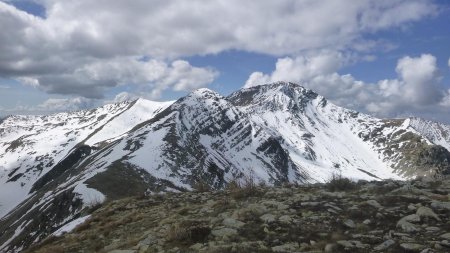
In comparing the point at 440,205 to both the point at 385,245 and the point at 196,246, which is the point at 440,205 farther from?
the point at 196,246

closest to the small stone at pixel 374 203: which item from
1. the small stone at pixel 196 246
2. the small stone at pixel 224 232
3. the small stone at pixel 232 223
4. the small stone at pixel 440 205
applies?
the small stone at pixel 440 205

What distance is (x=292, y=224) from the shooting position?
13.8 meters

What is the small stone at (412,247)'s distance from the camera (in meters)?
10.7

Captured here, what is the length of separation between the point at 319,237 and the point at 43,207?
156283mm

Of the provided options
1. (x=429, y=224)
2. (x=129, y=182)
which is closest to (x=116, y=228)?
(x=429, y=224)

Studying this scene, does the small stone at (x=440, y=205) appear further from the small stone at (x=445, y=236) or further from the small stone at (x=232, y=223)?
the small stone at (x=232, y=223)

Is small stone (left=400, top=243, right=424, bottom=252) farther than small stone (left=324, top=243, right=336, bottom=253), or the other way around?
small stone (left=324, top=243, right=336, bottom=253)

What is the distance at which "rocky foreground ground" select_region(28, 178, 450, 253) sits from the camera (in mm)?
11867

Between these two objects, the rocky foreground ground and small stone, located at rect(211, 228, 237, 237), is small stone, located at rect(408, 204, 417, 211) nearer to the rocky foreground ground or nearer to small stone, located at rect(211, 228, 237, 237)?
the rocky foreground ground

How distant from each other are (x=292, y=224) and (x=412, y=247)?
3844 millimetres

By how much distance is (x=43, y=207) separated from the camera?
6043 inches

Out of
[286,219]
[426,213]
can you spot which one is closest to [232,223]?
[286,219]

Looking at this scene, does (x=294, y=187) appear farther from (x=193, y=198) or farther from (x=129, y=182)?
(x=129, y=182)

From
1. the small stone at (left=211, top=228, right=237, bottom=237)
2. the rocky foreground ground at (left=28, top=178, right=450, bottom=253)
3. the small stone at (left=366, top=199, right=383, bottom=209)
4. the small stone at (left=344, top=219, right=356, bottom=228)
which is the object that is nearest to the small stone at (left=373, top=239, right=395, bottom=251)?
the rocky foreground ground at (left=28, top=178, right=450, bottom=253)
